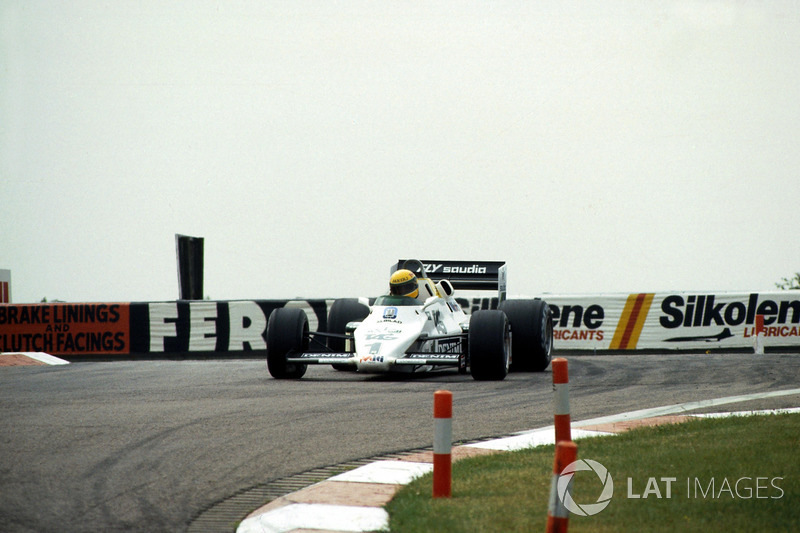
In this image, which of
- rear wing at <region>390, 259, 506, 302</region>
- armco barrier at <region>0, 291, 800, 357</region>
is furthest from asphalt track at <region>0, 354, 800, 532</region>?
armco barrier at <region>0, 291, 800, 357</region>

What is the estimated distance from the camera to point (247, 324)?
24.2 m

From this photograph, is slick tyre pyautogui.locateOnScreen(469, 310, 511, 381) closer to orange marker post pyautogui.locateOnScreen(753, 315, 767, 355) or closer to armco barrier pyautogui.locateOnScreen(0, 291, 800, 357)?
orange marker post pyautogui.locateOnScreen(753, 315, 767, 355)

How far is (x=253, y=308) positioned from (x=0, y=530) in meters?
19.1

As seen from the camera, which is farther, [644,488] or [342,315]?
Answer: [342,315]

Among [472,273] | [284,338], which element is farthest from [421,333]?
[472,273]

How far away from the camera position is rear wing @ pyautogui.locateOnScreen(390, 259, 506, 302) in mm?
18141

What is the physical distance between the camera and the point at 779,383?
13391mm

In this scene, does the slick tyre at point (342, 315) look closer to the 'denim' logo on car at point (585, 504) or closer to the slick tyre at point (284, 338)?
the slick tyre at point (284, 338)

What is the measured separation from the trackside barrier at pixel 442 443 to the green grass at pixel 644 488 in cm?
10

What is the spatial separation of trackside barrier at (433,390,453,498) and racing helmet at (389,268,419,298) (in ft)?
31.7

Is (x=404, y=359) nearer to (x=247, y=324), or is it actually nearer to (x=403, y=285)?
(x=403, y=285)

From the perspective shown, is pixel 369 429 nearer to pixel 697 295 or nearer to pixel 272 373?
pixel 272 373

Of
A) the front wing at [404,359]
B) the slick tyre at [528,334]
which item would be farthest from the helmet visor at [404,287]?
the slick tyre at [528,334]

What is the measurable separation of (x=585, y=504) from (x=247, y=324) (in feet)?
62.9
